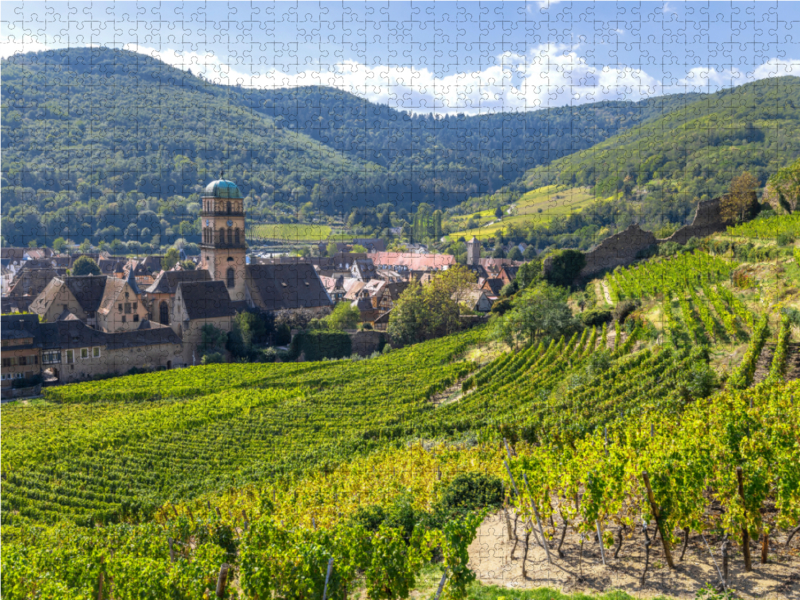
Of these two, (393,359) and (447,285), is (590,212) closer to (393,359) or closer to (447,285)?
(447,285)

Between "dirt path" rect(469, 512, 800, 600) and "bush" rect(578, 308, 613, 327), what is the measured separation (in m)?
25.3

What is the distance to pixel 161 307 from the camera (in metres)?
51.7

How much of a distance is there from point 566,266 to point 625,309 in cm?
1404

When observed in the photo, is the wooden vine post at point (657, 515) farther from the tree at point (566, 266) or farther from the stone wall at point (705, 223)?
the stone wall at point (705, 223)

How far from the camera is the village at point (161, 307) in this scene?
132ft

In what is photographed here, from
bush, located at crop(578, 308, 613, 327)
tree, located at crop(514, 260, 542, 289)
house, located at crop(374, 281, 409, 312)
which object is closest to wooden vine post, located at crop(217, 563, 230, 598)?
bush, located at crop(578, 308, 613, 327)

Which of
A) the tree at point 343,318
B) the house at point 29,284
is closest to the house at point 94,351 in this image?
the tree at point 343,318

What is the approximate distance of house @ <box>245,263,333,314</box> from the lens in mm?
52812

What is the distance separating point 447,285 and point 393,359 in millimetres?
10390

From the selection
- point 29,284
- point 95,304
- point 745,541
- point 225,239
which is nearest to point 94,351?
point 95,304

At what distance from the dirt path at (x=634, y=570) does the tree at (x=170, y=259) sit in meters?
71.7

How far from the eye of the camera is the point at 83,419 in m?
31.0

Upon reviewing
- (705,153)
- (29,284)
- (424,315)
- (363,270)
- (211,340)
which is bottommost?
(211,340)

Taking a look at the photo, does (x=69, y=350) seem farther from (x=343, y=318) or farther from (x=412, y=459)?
(x=412, y=459)
